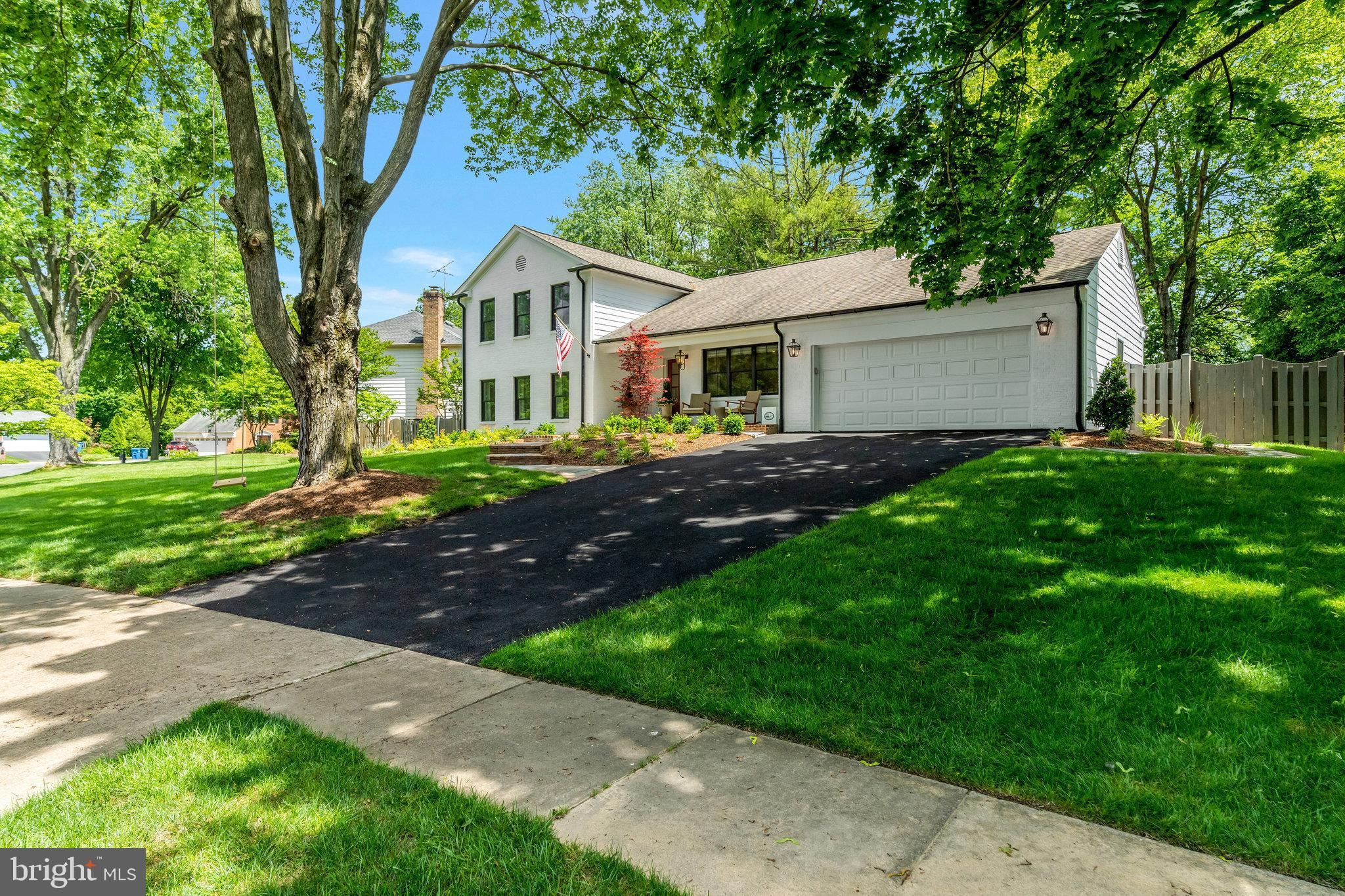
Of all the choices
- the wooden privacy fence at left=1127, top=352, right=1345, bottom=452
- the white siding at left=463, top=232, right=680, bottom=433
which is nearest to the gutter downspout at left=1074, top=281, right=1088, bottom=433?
the wooden privacy fence at left=1127, top=352, right=1345, bottom=452

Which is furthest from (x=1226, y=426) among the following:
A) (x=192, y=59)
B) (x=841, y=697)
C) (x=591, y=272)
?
(x=192, y=59)

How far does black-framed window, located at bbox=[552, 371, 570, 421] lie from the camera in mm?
20578

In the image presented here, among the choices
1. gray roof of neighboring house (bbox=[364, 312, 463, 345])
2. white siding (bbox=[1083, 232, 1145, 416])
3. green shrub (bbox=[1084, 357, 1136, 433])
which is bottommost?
green shrub (bbox=[1084, 357, 1136, 433])

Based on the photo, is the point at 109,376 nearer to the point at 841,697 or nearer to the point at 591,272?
the point at 591,272

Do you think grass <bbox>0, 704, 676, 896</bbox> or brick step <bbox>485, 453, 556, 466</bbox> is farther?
brick step <bbox>485, 453, 556, 466</bbox>

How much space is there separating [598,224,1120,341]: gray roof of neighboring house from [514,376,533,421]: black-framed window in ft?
11.6

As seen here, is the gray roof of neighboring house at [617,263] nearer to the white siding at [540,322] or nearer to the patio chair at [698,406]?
the white siding at [540,322]

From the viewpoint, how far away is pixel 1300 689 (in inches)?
115

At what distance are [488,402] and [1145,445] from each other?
62.7 ft

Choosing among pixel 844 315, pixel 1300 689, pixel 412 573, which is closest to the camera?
pixel 1300 689

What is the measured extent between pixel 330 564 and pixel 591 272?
14703 millimetres

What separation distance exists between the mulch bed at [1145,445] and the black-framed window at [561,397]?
45.8ft

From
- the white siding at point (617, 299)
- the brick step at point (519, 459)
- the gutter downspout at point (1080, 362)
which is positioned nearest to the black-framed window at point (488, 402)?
the white siding at point (617, 299)

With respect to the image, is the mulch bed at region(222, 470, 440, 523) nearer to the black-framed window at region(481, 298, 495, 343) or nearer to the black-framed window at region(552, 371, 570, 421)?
the black-framed window at region(552, 371, 570, 421)
